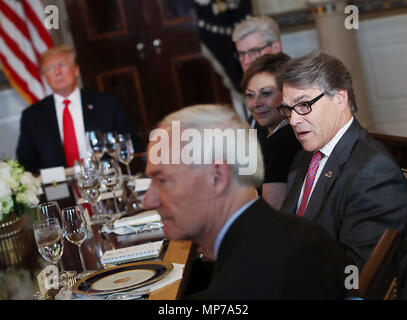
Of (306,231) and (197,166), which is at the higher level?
(197,166)

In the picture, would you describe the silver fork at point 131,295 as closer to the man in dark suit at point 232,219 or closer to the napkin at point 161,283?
the napkin at point 161,283

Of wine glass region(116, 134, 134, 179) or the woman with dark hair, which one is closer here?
the woman with dark hair

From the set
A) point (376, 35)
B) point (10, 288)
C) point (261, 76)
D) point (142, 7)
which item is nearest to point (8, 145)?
point (142, 7)

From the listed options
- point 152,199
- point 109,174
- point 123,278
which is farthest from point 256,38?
point 152,199

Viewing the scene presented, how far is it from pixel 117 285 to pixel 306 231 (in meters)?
0.73

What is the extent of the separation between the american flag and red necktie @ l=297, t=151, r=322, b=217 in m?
4.48

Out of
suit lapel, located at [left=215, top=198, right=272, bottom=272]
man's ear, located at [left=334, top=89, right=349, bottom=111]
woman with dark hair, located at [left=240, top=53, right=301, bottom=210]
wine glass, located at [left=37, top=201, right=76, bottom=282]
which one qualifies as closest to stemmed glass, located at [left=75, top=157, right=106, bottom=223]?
wine glass, located at [left=37, top=201, right=76, bottom=282]

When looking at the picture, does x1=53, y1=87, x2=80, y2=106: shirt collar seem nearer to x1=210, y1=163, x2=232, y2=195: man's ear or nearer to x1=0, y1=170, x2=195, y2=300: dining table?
x1=0, y1=170, x2=195, y2=300: dining table

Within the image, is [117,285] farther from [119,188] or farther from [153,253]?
[119,188]

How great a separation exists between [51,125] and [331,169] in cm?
287

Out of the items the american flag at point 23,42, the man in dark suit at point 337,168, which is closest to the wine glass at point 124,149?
the man in dark suit at point 337,168

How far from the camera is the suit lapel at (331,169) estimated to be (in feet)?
7.11

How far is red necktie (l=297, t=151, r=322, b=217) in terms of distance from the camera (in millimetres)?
2340
